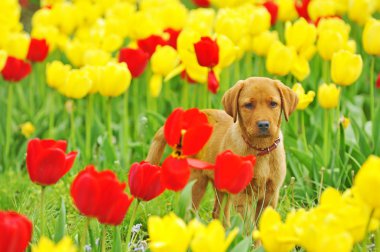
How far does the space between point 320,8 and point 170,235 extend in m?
4.15

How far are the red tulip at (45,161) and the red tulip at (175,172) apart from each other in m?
0.35

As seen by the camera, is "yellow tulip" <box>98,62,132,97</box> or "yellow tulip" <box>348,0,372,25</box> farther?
"yellow tulip" <box>348,0,372,25</box>

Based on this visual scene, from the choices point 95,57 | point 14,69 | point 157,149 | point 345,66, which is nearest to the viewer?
point 157,149

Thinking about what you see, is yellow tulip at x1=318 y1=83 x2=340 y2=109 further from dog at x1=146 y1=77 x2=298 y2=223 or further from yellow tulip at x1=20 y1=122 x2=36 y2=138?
yellow tulip at x1=20 y1=122 x2=36 y2=138

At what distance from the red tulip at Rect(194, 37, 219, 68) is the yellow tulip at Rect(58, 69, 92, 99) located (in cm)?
77

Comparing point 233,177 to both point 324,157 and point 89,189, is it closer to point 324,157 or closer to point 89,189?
point 89,189

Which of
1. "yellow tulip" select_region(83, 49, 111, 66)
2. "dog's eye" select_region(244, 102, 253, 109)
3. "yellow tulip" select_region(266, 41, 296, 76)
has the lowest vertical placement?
"yellow tulip" select_region(83, 49, 111, 66)

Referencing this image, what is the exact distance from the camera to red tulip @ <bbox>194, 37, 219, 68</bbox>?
14.4 ft

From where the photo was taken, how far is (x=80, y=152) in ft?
18.8

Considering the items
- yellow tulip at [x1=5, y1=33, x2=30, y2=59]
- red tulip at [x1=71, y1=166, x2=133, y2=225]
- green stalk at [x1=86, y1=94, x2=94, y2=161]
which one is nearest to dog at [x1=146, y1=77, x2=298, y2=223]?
red tulip at [x1=71, y1=166, x2=133, y2=225]

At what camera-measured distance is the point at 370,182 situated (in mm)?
2352

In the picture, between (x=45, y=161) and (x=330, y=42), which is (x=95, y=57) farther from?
(x=45, y=161)

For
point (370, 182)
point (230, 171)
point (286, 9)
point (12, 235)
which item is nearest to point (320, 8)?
point (286, 9)

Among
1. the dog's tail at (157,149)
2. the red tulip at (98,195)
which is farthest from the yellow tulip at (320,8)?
the red tulip at (98,195)
